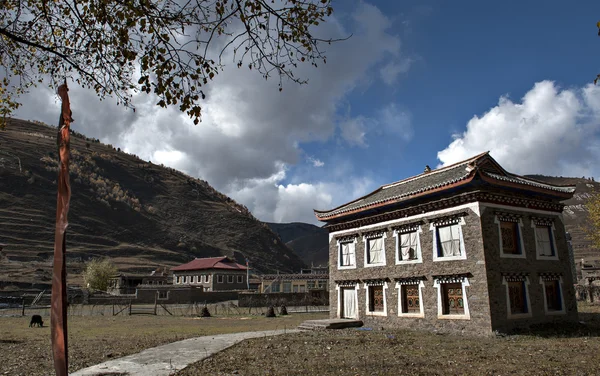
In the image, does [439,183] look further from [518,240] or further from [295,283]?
[295,283]

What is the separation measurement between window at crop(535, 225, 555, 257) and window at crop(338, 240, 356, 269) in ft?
32.8

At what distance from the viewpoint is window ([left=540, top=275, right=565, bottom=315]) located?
816 inches

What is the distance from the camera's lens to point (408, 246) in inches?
873

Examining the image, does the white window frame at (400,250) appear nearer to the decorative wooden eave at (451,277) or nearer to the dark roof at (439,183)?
the decorative wooden eave at (451,277)

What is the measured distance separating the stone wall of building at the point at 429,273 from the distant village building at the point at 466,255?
0.05 meters

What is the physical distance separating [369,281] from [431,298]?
441cm

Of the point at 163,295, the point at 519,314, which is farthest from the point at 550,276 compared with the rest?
the point at 163,295

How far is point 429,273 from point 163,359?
535 inches

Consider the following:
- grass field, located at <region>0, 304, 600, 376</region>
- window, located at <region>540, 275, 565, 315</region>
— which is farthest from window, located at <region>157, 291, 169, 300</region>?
window, located at <region>540, 275, 565, 315</region>

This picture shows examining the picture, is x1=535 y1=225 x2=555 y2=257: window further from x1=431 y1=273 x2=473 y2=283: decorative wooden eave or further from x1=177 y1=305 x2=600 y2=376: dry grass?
x1=431 y1=273 x2=473 y2=283: decorative wooden eave

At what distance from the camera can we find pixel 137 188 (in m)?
152

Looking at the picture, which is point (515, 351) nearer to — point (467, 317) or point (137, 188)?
point (467, 317)

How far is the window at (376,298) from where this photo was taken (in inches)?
915

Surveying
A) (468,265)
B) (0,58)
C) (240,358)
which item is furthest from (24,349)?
(468,265)
